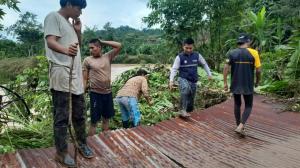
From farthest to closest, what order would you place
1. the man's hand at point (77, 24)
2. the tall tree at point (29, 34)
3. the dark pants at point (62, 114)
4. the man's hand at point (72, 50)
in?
1. the tall tree at point (29, 34)
2. the man's hand at point (77, 24)
3. the dark pants at point (62, 114)
4. the man's hand at point (72, 50)

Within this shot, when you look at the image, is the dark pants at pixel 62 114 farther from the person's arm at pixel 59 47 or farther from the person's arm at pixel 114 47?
the person's arm at pixel 114 47

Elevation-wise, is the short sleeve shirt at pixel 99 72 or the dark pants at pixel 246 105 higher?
the short sleeve shirt at pixel 99 72

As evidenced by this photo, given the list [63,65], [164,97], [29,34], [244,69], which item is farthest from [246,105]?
[29,34]

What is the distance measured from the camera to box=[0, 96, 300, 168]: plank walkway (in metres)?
4.88

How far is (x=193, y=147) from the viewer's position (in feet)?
18.5

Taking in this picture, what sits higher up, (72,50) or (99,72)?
(72,50)

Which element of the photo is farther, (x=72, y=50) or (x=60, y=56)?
(x=60, y=56)

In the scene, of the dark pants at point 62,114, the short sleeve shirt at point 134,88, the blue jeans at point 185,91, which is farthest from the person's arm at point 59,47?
the blue jeans at point 185,91

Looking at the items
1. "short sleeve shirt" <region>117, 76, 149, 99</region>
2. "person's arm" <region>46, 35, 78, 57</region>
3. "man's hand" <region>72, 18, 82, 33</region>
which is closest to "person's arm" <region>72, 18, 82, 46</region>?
"man's hand" <region>72, 18, 82, 33</region>

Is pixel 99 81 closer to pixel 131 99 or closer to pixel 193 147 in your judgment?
pixel 131 99

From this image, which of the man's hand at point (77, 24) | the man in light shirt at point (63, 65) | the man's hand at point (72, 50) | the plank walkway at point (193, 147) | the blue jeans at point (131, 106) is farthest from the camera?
the blue jeans at point (131, 106)

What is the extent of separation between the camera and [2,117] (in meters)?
6.14

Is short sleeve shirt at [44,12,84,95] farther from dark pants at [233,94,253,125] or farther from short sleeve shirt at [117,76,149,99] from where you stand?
dark pants at [233,94,253,125]

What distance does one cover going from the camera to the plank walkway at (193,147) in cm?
488
